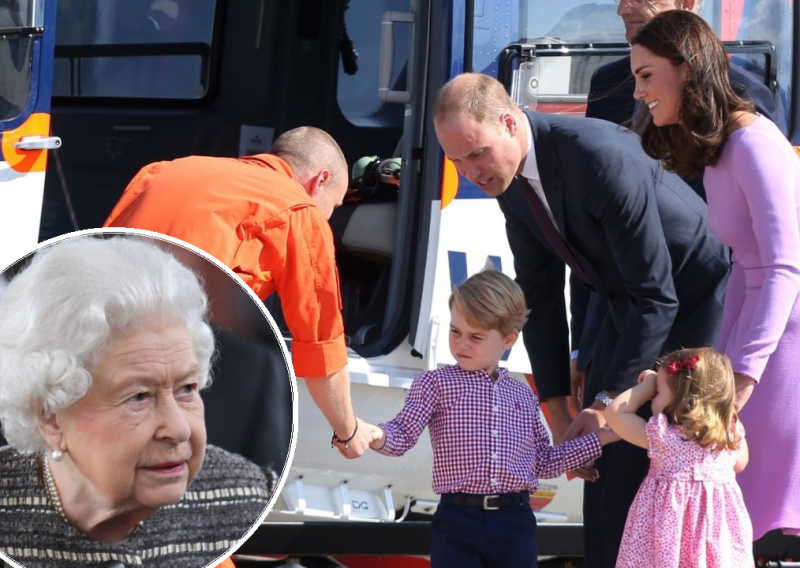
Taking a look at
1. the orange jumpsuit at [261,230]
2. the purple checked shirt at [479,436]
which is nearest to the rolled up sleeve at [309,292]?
the orange jumpsuit at [261,230]

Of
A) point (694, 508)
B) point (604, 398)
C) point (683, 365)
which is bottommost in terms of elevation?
point (694, 508)

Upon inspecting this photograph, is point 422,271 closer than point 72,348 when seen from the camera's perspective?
No

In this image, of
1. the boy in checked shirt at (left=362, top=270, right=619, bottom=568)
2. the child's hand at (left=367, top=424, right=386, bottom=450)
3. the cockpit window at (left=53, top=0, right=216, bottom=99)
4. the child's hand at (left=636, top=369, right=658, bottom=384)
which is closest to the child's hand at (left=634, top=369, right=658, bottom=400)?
the child's hand at (left=636, top=369, right=658, bottom=384)

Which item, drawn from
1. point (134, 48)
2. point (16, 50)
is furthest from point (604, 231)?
point (134, 48)

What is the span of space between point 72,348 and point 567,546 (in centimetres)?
239

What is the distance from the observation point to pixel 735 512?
111 inches

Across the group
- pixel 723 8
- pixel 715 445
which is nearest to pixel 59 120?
pixel 723 8

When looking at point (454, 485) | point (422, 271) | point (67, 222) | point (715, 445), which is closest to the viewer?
point (715, 445)

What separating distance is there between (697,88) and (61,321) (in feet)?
4.87

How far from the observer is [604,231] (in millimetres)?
3021

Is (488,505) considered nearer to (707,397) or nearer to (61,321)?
(707,397)

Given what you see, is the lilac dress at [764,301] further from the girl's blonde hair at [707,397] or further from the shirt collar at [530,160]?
the shirt collar at [530,160]

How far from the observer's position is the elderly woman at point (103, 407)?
196 cm

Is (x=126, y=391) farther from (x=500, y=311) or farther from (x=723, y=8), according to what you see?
(x=723, y=8)
